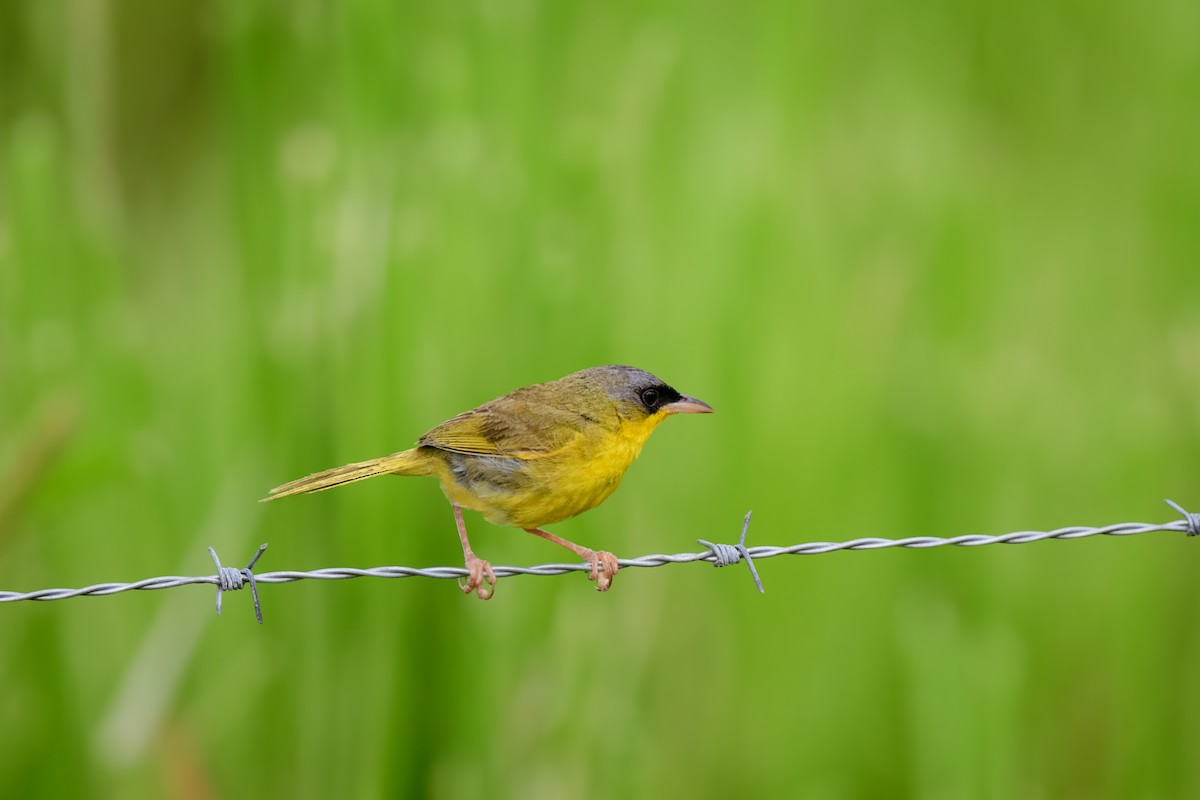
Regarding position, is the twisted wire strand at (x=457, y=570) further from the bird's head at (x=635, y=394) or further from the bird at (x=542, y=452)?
the bird's head at (x=635, y=394)

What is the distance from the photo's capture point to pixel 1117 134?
13.6ft

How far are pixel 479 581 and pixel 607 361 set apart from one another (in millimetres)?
698

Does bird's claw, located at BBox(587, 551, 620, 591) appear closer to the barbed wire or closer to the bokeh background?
the barbed wire

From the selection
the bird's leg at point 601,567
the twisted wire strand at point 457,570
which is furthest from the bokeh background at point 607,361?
the twisted wire strand at point 457,570

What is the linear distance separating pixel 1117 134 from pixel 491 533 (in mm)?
2415

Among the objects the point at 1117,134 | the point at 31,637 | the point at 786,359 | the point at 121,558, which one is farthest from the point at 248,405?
the point at 1117,134

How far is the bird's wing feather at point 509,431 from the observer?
2.46m

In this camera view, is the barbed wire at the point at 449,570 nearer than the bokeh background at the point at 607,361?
Yes

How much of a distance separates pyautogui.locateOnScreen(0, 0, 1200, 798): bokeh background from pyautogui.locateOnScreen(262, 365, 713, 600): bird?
0.26m

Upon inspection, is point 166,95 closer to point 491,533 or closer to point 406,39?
point 406,39

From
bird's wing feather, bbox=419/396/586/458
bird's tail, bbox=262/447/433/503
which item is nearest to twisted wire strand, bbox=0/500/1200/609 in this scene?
bird's tail, bbox=262/447/433/503

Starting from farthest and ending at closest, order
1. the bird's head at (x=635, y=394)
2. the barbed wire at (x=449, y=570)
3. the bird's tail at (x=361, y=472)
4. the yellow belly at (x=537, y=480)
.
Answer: the bird's head at (x=635, y=394) → the yellow belly at (x=537, y=480) → the bird's tail at (x=361, y=472) → the barbed wire at (x=449, y=570)

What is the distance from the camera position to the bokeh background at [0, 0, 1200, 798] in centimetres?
285

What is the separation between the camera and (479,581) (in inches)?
96.8
